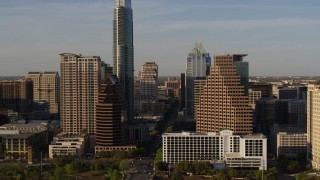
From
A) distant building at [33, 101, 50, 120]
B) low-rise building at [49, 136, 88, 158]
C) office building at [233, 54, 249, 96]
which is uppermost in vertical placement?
office building at [233, 54, 249, 96]

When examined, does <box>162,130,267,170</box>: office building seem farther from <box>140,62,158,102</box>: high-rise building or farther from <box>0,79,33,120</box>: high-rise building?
<box>140,62,158,102</box>: high-rise building

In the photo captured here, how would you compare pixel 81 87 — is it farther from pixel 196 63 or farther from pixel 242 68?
pixel 196 63

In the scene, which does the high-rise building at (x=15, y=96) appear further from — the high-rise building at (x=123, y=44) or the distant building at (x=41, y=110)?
the high-rise building at (x=123, y=44)

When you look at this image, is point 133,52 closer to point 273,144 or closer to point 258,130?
point 258,130

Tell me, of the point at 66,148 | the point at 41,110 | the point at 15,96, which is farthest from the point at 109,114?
the point at 41,110

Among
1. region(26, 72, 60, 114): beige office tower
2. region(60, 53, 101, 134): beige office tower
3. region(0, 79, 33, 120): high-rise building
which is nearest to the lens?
region(60, 53, 101, 134): beige office tower

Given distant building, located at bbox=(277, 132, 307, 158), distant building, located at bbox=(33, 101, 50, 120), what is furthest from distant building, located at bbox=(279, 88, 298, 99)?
distant building, located at bbox=(277, 132, 307, 158)
